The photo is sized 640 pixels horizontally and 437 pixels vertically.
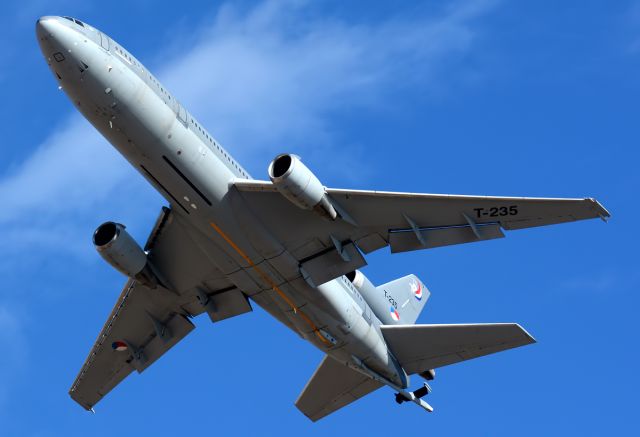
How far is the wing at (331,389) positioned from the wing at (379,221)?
7.27 m

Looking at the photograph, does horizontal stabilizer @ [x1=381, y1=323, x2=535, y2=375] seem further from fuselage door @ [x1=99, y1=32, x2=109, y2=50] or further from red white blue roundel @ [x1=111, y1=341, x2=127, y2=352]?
fuselage door @ [x1=99, y1=32, x2=109, y2=50]

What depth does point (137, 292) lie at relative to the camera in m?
41.6

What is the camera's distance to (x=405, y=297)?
44188 mm

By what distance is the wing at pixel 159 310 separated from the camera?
38781 mm

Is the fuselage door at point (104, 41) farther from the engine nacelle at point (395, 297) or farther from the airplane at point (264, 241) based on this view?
the engine nacelle at point (395, 297)

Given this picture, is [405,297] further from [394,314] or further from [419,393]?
[419,393]


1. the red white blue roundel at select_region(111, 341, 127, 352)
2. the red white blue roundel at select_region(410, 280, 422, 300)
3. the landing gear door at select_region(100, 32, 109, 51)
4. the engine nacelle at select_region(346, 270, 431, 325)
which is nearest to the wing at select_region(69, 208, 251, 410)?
the red white blue roundel at select_region(111, 341, 127, 352)

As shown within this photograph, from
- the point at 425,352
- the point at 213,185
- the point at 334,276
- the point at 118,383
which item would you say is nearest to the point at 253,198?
the point at 213,185

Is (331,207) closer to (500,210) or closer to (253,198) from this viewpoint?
(253,198)

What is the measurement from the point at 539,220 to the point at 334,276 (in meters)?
7.07

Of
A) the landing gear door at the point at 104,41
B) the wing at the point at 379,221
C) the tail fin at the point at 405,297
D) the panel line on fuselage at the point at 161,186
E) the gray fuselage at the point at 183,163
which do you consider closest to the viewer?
the gray fuselage at the point at 183,163

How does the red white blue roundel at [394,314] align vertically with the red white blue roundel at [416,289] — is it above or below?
below

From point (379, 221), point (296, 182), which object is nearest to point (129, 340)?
point (379, 221)

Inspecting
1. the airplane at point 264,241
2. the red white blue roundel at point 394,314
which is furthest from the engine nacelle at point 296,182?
the red white blue roundel at point 394,314
